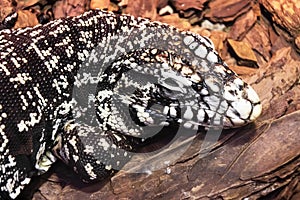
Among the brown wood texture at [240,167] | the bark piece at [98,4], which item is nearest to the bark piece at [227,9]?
the brown wood texture at [240,167]

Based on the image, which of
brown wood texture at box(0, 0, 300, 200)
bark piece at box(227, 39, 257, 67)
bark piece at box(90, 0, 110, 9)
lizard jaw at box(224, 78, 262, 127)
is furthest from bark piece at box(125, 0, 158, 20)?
lizard jaw at box(224, 78, 262, 127)

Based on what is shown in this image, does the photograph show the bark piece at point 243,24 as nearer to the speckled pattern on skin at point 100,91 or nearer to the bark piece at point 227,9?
the bark piece at point 227,9

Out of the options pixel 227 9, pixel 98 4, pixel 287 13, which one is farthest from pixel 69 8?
pixel 287 13

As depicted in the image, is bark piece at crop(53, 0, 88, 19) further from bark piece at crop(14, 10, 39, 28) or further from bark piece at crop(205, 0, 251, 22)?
bark piece at crop(205, 0, 251, 22)

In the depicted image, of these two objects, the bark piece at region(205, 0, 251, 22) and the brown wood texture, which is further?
the bark piece at region(205, 0, 251, 22)

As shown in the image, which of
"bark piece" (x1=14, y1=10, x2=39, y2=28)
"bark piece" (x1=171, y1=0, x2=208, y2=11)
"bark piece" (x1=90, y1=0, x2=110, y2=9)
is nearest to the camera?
"bark piece" (x1=14, y1=10, x2=39, y2=28)

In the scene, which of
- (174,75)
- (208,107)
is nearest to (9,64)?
(174,75)

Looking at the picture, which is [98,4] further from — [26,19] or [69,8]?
[26,19]

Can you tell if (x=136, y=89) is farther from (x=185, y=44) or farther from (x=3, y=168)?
(x=3, y=168)

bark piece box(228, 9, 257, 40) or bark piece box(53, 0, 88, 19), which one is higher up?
Result: bark piece box(228, 9, 257, 40)
